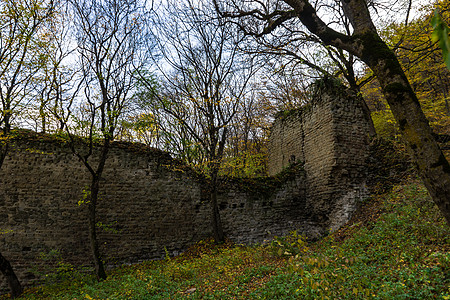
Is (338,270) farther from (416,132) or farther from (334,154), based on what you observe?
(334,154)

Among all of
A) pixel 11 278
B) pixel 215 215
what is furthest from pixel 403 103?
pixel 11 278

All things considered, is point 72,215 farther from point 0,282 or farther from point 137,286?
point 137,286

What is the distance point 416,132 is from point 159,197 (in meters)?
8.37

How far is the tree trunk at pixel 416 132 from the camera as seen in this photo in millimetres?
2449

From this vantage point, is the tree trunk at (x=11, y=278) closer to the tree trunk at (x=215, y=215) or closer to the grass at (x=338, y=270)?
the grass at (x=338, y=270)

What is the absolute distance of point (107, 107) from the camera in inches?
317

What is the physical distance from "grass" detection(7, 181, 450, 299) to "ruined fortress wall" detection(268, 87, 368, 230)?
976 millimetres

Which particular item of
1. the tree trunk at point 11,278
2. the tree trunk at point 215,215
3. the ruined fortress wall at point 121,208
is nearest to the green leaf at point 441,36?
the tree trunk at point 215,215

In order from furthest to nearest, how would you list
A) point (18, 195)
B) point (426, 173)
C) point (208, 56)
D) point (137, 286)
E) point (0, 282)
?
point (208, 56), point (18, 195), point (0, 282), point (137, 286), point (426, 173)

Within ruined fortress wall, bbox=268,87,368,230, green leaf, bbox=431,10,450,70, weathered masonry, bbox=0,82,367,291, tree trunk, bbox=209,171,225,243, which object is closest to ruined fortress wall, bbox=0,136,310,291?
weathered masonry, bbox=0,82,367,291

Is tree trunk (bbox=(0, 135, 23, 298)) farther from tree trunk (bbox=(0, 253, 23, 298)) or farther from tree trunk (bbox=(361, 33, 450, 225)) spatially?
tree trunk (bbox=(361, 33, 450, 225))

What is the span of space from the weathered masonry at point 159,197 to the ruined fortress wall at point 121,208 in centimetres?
3

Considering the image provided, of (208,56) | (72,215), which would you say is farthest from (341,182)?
(72,215)

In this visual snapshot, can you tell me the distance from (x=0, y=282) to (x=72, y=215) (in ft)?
8.44
